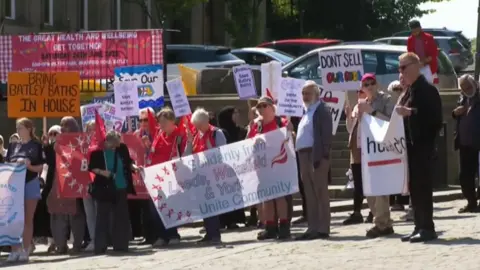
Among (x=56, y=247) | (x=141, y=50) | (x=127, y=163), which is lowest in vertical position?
(x=56, y=247)

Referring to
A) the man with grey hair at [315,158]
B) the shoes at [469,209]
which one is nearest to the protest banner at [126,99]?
the man with grey hair at [315,158]

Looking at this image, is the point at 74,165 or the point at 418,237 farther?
the point at 74,165

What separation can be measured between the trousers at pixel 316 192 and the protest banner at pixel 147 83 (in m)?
4.26

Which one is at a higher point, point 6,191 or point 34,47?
point 34,47

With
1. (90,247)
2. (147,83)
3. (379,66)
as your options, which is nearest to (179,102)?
(147,83)

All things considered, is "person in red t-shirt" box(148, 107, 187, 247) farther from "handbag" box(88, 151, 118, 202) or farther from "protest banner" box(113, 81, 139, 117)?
"protest banner" box(113, 81, 139, 117)

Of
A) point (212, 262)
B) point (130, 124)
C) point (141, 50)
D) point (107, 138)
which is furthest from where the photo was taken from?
point (141, 50)

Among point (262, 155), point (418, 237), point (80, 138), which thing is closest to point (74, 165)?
point (80, 138)

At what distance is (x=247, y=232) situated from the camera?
17.6 metres

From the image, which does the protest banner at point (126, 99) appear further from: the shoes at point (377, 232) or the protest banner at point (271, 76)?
the shoes at point (377, 232)

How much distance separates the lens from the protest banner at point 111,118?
1869 cm

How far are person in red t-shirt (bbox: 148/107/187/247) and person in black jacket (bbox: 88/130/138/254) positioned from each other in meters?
0.60

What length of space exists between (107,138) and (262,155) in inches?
71.6

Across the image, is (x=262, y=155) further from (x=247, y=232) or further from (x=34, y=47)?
(x=34, y=47)
